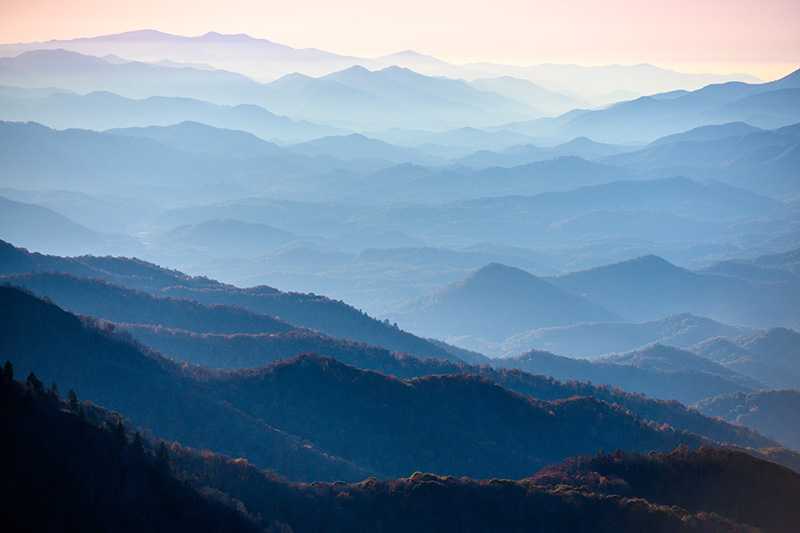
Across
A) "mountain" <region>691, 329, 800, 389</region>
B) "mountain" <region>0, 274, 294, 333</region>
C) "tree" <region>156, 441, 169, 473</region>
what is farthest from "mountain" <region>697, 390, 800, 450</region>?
"tree" <region>156, 441, 169, 473</region>

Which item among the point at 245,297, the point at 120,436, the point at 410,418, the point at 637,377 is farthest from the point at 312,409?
the point at 637,377

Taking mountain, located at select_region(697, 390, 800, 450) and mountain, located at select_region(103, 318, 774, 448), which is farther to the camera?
mountain, located at select_region(697, 390, 800, 450)

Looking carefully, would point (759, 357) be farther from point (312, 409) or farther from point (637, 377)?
point (312, 409)

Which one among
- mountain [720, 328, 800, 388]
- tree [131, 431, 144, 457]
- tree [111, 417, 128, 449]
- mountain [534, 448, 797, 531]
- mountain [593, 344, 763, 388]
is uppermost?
tree [111, 417, 128, 449]

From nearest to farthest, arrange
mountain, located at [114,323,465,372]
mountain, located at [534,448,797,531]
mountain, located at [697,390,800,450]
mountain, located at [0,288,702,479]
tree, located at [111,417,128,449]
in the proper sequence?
tree, located at [111,417,128,449]
mountain, located at [534,448,797,531]
mountain, located at [0,288,702,479]
mountain, located at [114,323,465,372]
mountain, located at [697,390,800,450]

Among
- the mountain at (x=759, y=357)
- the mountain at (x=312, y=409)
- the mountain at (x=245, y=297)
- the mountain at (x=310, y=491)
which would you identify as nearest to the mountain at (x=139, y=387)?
the mountain at (x=312, y=409)

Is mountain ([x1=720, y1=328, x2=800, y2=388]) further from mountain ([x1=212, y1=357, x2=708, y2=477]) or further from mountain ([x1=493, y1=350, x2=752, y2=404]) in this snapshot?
mountain ([x1=212, y1=357, x2=708, y2=477])
